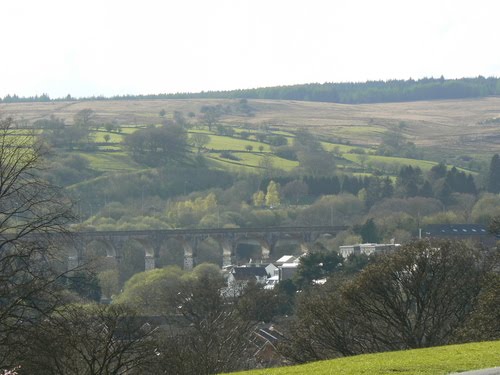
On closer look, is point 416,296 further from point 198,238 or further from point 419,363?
point 198,238

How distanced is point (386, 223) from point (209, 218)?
47.1 m

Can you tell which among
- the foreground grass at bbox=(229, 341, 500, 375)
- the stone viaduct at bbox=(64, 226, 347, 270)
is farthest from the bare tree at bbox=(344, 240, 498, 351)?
the stone viaduct at bbox=(64, 226, 347, 270)

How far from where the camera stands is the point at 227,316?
66688 millimetres

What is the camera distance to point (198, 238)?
175 m

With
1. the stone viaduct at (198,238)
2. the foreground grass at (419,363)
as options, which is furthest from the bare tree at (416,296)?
the stone viaduct at (198,238)

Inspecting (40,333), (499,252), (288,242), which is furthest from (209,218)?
(40,333)

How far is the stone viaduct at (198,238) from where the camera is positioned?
552ft

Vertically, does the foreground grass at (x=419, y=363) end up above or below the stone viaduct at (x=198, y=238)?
above

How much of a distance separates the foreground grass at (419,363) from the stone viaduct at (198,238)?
134 metres

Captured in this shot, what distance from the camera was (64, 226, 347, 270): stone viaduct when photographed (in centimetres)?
16812

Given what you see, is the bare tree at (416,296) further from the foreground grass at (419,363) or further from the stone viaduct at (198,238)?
the stone viaduct at (198,238)

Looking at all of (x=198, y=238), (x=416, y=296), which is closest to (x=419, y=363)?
(x=416, y=296)

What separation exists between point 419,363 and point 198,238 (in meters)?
148

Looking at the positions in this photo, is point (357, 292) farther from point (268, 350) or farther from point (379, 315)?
point (268, 350)
